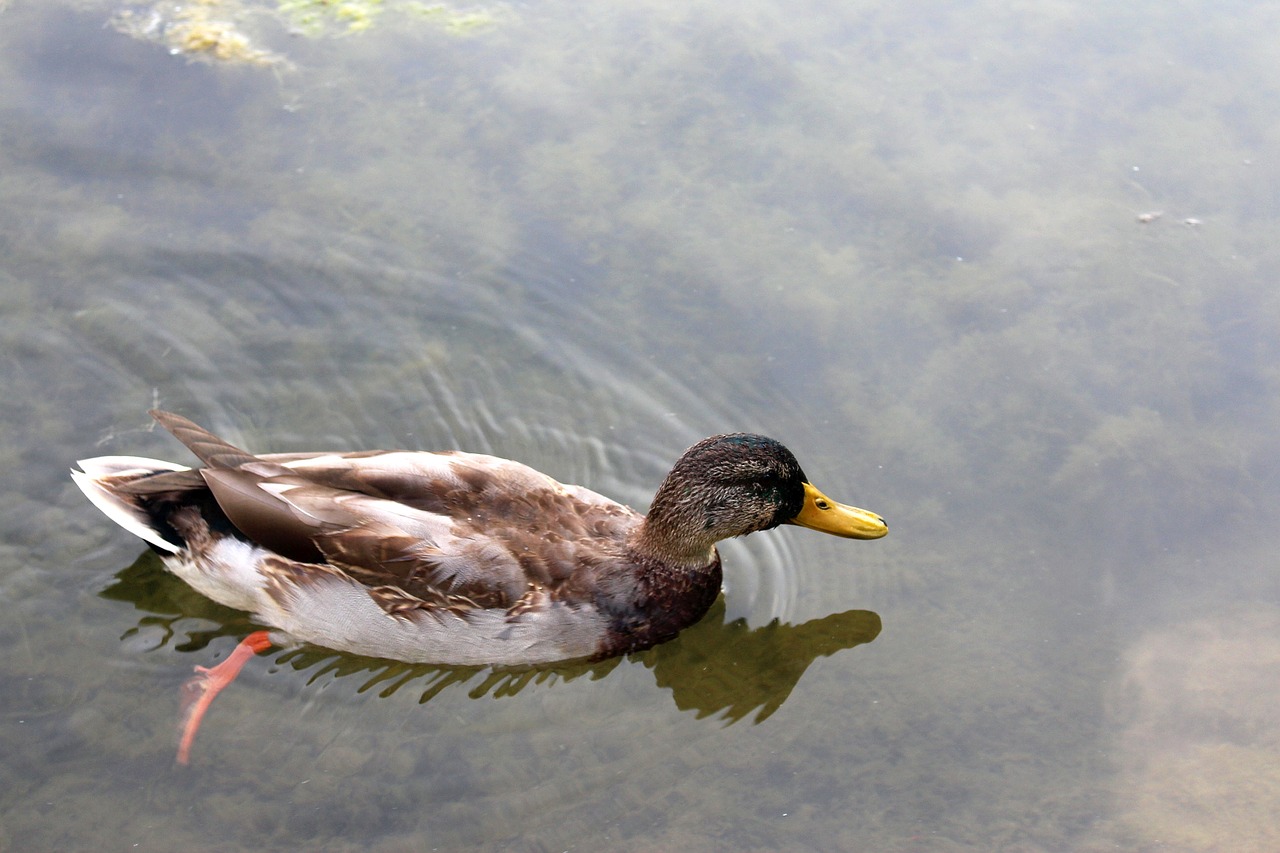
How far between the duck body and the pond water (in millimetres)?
209

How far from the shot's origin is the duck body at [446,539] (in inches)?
204

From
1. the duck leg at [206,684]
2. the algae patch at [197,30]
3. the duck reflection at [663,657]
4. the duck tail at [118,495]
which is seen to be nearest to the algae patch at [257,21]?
the algae patch at [197,30]

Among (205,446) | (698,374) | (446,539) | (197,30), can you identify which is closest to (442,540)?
(446,539)

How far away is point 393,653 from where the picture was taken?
17.4 ft

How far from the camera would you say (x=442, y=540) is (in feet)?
17.0

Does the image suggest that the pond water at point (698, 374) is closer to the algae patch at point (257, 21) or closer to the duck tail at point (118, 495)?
the algae patch at point (257, 21)

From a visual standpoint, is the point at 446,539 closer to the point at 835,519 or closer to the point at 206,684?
the point at 206,684

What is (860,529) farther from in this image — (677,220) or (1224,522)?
(677,220)

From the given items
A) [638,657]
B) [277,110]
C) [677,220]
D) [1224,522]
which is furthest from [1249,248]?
[277,110]

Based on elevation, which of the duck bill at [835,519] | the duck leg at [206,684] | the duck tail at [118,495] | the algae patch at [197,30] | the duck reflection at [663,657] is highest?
the algae patch at [197,30]

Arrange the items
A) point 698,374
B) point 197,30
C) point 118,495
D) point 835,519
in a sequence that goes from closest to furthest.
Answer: point 118,495, point 835,519, point 698,374, point 197,30

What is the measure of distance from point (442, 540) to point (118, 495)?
4.77 feet

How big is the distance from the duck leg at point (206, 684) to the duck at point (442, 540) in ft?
0.03

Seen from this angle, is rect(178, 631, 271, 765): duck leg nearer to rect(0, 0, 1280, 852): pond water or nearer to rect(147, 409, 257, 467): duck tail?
rect(0, 0, 1280, 852): pond water
